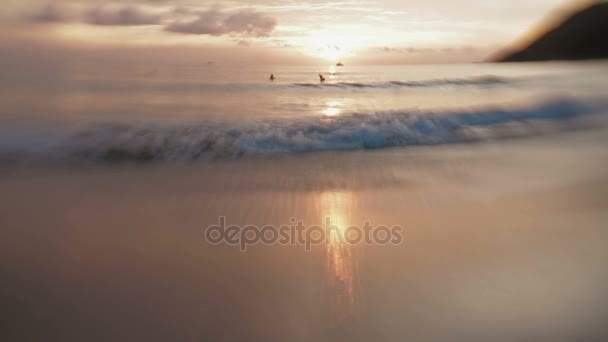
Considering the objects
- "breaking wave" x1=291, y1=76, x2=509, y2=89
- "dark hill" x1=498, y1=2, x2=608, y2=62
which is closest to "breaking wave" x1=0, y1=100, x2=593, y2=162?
"breaking wave" x1=291, y1=76, x2=509, y2=89

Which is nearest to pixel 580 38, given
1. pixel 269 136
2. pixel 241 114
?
pixel 241 114

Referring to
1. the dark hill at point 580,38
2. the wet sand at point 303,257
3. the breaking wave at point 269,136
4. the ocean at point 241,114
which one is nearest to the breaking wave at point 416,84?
the ocean at point 241,114

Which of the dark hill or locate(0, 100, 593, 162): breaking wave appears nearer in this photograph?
locate(0, 100, 593, 162): breaking wave

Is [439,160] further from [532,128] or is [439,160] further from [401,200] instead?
[532,128]

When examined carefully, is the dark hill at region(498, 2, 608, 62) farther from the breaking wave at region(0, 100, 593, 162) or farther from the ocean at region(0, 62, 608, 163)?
the breaking wave at region(0, 100, 593, 162)

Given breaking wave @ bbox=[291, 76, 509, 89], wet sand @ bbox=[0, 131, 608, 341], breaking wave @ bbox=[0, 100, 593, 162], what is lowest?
wet sand @ bbox=[0, 131, 608, 341]

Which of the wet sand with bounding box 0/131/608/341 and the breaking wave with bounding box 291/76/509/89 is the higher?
the breaking wave with bounding box 291/76/509/89
